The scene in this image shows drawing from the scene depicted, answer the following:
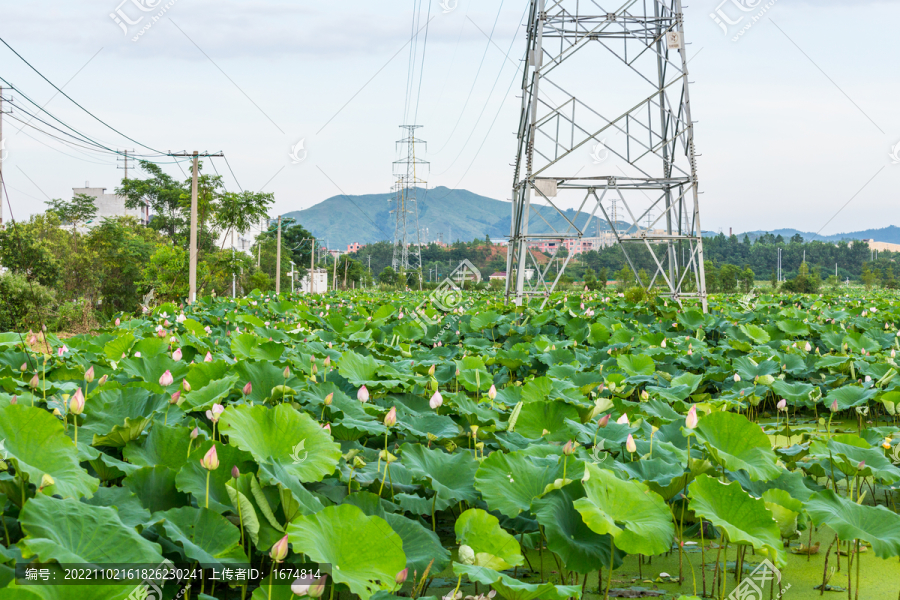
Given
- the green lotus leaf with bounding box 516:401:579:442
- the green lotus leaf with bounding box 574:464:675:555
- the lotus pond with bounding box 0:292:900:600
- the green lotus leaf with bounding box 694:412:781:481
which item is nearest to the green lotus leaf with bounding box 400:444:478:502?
the lotus pond with bounding box 0:292:900:600

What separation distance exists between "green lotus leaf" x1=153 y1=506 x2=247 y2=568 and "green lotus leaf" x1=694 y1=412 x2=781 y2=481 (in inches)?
58.7

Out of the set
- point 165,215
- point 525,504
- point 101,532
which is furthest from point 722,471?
point 165,215

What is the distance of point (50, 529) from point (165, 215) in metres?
48.8

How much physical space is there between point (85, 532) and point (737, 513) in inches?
63.8

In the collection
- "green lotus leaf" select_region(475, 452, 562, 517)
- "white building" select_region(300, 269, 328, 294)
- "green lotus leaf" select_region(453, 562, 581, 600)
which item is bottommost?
"green lotus leaf" select_region(453, 562, 581, 600)

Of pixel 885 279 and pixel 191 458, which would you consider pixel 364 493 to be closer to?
pixel 191 458

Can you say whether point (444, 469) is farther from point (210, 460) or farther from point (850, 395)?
point (850, 395)

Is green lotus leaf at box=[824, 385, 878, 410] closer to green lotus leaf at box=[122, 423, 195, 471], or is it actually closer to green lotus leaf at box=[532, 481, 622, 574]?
green lotus leaf at box=[532, 481, 622, 574]

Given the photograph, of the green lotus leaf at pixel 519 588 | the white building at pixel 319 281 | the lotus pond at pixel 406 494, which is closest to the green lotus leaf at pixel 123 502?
the lotus pond at pixel 406 494

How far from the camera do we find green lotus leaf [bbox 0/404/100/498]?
1.52 m

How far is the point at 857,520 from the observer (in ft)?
5.96

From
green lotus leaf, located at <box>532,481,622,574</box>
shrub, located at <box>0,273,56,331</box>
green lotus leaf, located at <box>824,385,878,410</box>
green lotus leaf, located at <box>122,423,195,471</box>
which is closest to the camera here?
green lotus leaf, located at <box>532,481,622,574</box>

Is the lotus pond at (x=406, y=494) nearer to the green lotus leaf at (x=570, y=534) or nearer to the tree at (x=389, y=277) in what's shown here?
the green lotus leaf at (x=570, y=534)

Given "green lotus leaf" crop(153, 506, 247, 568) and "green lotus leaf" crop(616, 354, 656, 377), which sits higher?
"green lotus leaf" crop(616, 354, 656, 377)
